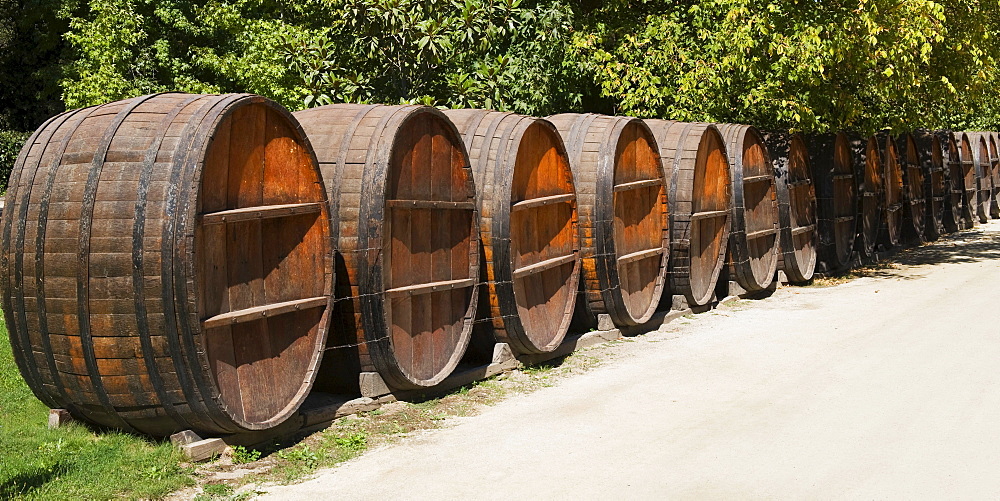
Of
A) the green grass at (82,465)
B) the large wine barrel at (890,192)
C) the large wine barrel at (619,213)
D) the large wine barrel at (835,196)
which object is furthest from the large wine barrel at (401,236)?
the large wine barrel at (890,192)

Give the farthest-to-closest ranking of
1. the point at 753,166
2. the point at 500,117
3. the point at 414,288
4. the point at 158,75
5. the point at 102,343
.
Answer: the point at 158,75
the point at 753,166
the point at 500,117
the point at 414,288
the point at 102,343

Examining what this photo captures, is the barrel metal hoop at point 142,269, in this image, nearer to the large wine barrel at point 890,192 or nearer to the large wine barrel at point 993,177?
the large wine barrel at point 890,192

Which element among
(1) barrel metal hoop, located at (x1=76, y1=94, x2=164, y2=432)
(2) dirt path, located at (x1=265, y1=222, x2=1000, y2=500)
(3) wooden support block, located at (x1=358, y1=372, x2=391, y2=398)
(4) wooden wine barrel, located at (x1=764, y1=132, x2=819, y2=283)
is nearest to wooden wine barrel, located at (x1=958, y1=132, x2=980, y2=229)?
(4) wooden wine barrel, located at (x1=764, y1=132, x2=819, y2=283)

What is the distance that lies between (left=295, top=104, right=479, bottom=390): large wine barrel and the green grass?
1527 mm

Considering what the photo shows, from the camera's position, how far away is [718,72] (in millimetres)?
14648

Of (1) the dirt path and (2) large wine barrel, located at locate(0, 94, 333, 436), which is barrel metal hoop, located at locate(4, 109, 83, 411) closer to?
(2) large wine barrel, located at locate(0, 94, 333, 436)

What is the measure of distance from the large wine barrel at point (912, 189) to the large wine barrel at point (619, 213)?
29.0ft

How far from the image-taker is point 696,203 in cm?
1069

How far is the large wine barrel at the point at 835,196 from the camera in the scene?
1362 centimetres

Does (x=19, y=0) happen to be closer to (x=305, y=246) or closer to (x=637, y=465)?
(x=305, y=246)

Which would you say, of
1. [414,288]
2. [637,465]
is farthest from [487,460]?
[414,288]

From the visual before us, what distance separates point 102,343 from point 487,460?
6.75ft

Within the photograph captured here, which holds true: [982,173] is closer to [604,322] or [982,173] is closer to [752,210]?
[752,210]

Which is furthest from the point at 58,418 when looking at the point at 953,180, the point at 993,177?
the point at 993,177
